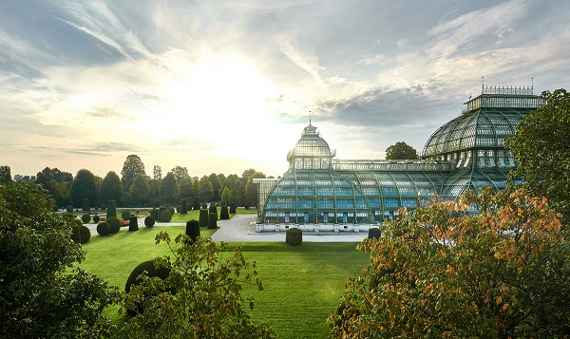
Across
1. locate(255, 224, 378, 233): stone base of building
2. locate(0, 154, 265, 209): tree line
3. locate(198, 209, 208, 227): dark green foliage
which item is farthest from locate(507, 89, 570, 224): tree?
locate(0, 154, 265, 209): tree line

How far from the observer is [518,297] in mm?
6891

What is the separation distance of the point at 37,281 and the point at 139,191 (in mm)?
81866

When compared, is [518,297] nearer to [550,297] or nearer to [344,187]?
[550,297]

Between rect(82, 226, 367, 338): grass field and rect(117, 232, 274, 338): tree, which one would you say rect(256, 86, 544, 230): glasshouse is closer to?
rect(82, 226, 367, 338): grass field

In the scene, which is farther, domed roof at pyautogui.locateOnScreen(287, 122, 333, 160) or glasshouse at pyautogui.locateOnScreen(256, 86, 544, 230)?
domed roof at pyautogui.locateOnScreen(287, 122, 333, 160)

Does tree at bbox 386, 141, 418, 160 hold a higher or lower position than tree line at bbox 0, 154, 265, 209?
higher

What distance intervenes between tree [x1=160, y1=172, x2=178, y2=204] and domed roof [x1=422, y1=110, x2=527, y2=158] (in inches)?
2529

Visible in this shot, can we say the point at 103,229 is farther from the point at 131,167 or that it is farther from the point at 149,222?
the point at 131,167

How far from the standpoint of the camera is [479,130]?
49.2m

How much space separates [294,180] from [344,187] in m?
7.09

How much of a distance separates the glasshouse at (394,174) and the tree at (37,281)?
34.8 meters

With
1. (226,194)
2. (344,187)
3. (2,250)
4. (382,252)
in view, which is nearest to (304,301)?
(382,252)

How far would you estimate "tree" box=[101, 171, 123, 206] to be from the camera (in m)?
80.9

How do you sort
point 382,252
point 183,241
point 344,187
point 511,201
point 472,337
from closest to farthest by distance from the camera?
1. point 472,337
2. point 183,241
3. point 511,201
4. point 382,252
5. point 344,187
